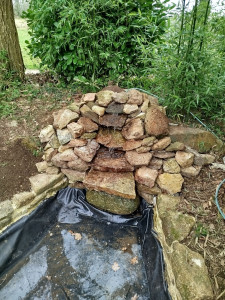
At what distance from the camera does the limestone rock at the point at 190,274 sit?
5.20 feet

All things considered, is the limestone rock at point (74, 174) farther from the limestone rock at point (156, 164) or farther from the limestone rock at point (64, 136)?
the limestone rock at point (156, 164)

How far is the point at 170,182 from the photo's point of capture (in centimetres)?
240

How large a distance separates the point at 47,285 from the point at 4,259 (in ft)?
1.48

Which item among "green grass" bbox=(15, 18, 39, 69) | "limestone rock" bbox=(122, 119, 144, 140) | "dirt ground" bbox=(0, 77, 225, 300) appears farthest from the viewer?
"green grass" bbox=(15, 18, 39, 69)

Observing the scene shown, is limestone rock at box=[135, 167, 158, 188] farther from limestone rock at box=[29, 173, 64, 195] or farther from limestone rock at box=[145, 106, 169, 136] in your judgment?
limestone rock at box=[29, 173, 64, 195]

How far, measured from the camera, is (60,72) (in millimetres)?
3391

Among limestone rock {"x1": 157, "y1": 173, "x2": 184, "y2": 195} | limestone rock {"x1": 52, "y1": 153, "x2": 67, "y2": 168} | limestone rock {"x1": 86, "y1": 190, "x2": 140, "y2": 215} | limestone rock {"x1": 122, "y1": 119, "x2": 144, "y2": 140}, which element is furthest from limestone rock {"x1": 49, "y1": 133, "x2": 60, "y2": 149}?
limestone rock {"x1": 157, "y1": 173, "x2": 184, "y2": 195}

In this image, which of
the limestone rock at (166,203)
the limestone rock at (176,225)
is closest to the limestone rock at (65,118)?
the limestone rock at (166,203)

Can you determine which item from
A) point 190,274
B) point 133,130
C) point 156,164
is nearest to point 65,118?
point 133,130

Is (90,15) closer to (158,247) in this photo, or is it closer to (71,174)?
(71,174)

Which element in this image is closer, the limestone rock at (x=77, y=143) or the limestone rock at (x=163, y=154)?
the limestone rock at (x=163, y=154)

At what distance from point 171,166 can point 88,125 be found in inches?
38.5

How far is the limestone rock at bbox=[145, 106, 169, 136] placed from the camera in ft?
7.95

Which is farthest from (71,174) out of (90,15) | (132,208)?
(90,15)
